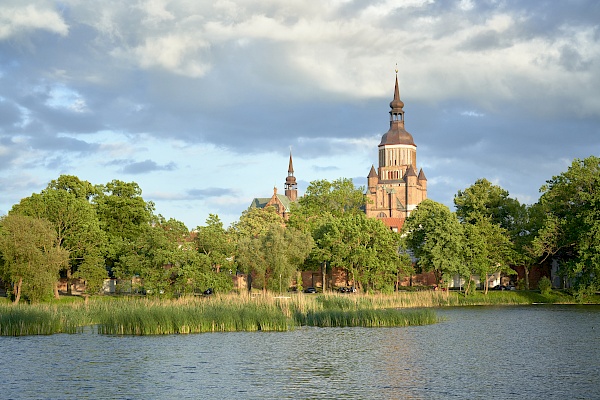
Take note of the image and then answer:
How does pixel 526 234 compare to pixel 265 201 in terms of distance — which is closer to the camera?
pixel 526 234

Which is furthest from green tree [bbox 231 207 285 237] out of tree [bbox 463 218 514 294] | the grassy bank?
the grassy bank

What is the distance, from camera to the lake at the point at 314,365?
85.0 ft

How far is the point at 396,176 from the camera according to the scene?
561ft

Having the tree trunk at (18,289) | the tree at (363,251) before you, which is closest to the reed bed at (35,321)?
the tree trunk at (18,289)

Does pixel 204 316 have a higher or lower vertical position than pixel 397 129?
lower

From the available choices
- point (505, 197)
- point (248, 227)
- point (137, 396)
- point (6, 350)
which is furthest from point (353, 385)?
point (248, 227)

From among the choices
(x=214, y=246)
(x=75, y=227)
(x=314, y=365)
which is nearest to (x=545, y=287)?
(x=214, y=246)

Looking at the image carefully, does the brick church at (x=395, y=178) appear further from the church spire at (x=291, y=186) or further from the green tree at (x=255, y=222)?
the green tree at (x=255, y=222)

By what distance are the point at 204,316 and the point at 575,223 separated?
4113cm

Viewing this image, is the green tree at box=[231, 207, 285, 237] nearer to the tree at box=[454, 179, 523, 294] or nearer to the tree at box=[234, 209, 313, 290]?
the tree at box=[234, 209, 313, 290]

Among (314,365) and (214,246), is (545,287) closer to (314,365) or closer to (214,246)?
(214,246)

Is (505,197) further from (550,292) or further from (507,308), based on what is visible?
(507,308)

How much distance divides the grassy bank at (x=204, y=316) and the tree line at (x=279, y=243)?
10.8 metres

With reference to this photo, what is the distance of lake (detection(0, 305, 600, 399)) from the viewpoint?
25.9 m
